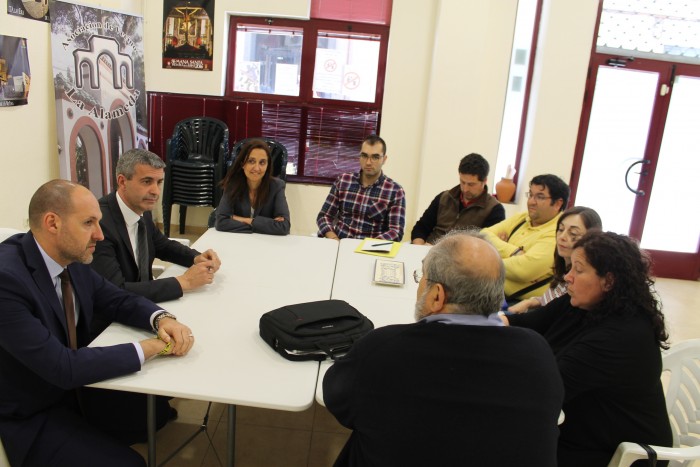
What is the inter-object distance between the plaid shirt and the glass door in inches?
110

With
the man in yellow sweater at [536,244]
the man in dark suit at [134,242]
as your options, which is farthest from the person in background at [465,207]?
the man in dark suit at [134,242]

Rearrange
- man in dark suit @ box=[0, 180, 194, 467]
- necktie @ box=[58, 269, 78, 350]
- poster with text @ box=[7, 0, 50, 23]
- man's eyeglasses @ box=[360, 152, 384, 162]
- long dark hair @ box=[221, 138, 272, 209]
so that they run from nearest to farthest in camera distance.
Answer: man in dark suit @ box=[0, 180, 194, 467], necktie @ box=[58, 269, 78, 350], long dark hair @ box=[221, 138, 272, 209], man's eyeglasses @ box=[360, 152, 384, 162], poster with text @ box=[7, 0, 50, 23]

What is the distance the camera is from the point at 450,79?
5355 millimetres

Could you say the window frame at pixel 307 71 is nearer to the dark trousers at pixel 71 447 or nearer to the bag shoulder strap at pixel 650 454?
the dark trousers at pixel 71 447

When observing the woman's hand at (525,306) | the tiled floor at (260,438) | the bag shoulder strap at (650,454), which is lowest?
the tiled floor at (260,438)

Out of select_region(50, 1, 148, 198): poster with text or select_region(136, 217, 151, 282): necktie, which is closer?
select_region(136, 217, 151, 282): necktie

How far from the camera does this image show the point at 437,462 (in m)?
1.20

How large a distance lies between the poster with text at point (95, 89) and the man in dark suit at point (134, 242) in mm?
2379

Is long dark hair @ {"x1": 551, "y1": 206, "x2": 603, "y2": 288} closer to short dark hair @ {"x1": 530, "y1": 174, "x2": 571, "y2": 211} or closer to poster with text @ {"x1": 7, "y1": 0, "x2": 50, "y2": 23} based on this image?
short dark hair @ {"x1": 530, "y1": 174, "x2": 571, "y2": 211}

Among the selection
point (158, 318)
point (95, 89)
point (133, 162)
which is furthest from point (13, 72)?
point (158, 318)

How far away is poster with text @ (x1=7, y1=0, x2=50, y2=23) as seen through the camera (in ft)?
12.7

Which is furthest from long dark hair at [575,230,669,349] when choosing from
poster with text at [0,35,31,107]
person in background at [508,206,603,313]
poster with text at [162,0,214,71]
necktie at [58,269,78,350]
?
poster with text at [162,0,214,71]

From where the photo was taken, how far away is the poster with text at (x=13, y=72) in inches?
150

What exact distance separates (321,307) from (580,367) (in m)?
0.87
